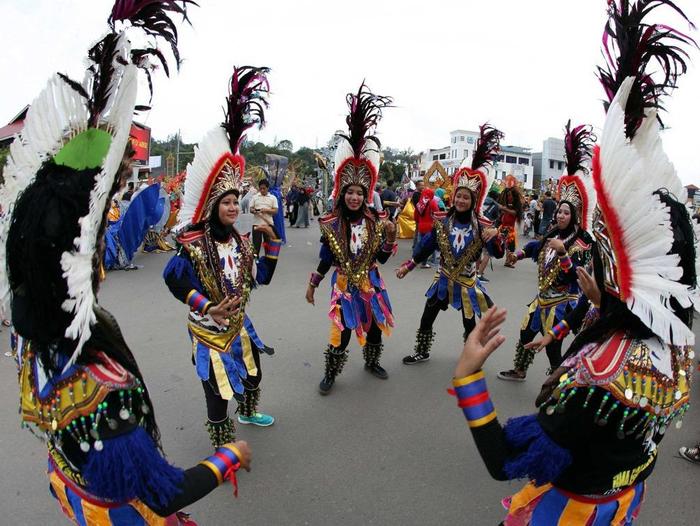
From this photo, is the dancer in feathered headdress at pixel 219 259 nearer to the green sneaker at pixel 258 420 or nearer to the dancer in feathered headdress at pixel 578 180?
the green sneaker at pixel 258 420

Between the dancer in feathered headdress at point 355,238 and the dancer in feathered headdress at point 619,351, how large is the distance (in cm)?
234

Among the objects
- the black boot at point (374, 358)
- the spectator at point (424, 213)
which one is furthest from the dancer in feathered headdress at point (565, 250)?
the spectator at point (424, 213)

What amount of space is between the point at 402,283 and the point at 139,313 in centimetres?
419

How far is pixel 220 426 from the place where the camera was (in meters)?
2.75

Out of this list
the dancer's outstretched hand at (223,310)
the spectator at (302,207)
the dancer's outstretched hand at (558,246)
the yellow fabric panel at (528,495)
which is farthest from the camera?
the spectator at (302,207)

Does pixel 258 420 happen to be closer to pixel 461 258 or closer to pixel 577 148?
pixel 461 258

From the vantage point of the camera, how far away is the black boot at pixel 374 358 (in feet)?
13.6

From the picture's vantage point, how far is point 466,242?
409 cm

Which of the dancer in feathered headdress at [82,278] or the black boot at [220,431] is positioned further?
the black boot at [220,431]

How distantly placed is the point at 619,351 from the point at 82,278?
4.92 feet

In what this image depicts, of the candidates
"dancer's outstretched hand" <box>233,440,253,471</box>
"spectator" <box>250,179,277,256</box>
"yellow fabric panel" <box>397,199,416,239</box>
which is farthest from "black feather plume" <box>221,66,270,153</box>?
"yellow fabric panel" <box>397,199,416,239</box>

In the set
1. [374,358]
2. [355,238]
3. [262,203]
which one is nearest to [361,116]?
[355,238]

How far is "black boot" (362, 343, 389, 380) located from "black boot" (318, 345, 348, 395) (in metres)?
0.36

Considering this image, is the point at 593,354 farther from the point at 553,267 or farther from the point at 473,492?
the point at 553,267
